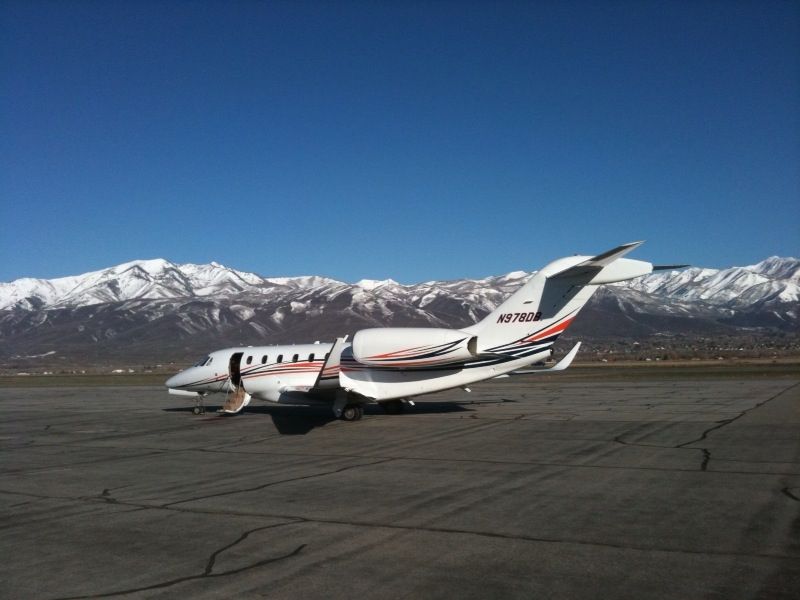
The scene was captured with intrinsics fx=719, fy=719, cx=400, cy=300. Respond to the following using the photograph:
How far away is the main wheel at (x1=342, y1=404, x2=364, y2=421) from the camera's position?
2294cm

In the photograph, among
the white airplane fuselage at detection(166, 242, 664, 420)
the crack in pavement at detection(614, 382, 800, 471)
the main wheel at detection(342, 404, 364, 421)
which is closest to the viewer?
the crack in pavement at detection(614, 382, 800, 471)

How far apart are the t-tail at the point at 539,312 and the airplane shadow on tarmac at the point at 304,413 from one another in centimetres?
402

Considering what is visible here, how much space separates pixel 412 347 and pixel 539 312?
4.00 meters

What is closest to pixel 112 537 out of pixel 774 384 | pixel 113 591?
pixel 113 591

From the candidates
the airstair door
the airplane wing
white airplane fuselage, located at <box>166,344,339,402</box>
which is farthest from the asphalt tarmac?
the airstair door

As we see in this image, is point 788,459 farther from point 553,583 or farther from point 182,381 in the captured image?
point 182,381

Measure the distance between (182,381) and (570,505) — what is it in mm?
21273

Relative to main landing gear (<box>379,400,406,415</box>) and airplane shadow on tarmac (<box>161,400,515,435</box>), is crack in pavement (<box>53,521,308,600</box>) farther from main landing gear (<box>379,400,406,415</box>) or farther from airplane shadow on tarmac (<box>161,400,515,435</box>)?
main landing gear (<box>379,400,406,415</box>)

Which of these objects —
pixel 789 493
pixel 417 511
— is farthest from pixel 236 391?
pixel 789 493

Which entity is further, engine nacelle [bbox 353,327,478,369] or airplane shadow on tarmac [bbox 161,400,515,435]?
airplane shadow on tarmac [bbox 161,400,515,435]

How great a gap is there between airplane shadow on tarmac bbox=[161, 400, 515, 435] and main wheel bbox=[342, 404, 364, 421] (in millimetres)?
600

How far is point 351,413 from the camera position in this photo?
23.0m

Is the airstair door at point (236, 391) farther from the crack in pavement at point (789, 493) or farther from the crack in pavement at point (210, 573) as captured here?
the crack in pavement at point (789, 493)

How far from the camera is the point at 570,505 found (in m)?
9.83
